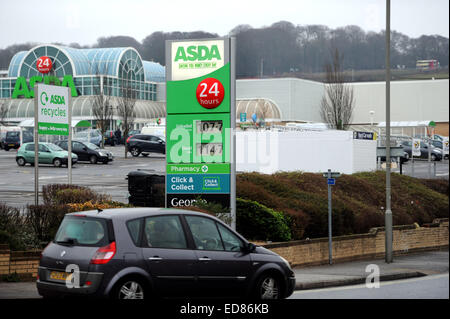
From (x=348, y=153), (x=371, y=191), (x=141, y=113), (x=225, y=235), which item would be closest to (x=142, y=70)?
(x=141, y=113)

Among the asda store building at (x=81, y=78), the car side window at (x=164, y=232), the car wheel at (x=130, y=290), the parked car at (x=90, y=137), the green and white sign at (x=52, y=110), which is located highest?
the asda store building at (x=81, y=78)

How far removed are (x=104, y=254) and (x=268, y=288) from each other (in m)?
2.89

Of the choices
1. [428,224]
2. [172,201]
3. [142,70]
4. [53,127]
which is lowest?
[428,224]

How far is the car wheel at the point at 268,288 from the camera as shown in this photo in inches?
462

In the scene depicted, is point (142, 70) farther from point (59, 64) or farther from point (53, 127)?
point (53, 127)

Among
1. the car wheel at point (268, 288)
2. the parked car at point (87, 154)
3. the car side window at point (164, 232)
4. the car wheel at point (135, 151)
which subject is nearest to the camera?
the car side window at point (164, 232)

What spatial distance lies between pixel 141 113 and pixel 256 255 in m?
81.5

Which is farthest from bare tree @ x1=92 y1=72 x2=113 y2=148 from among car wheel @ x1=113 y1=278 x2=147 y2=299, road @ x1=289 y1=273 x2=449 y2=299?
car wheel @ x1=113 y1=278 x2=147 y2=299

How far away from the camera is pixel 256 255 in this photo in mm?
11797

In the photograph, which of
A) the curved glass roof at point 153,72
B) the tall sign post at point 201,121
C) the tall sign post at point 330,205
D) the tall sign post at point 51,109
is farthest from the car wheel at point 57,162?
the curved glass roof at point 153,72

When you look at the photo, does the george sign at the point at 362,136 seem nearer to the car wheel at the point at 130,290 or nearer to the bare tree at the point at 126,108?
the bare tree at the point at 126,108

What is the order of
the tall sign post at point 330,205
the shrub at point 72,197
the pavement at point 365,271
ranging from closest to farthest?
the pavement at point 365,271 → the shrub at point 72,197 → the tall sign post at point 330,205

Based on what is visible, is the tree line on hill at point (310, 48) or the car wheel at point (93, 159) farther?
the car wheel at point (93, 159)

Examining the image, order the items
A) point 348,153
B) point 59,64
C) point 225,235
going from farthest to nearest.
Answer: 1. point 59,64
2. point 348,153
3. point 225,235
